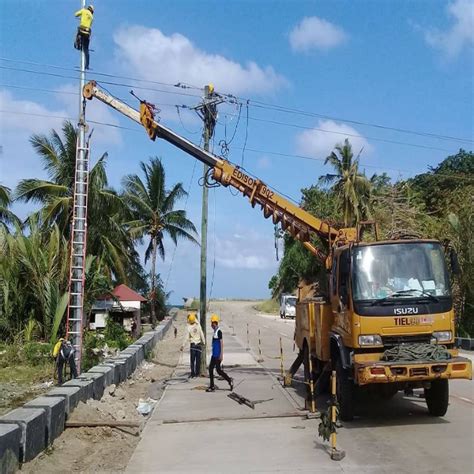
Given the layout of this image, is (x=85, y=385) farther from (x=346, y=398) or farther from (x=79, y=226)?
(x=79, y=226)

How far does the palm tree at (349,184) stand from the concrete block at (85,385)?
3030cm

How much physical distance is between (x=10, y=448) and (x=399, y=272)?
6.28 metres

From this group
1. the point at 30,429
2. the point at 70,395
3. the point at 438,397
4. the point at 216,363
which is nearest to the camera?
the point at 30,429

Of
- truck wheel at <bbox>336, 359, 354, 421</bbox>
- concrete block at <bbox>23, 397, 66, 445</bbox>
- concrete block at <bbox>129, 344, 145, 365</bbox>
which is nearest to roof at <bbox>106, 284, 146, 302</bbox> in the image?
concrete block at <bbox>129, 344, 145, 365</bbox>

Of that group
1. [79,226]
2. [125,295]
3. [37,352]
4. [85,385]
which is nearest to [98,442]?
[85,385]

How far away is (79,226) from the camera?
1435 centimetres

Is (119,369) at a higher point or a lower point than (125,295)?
lower

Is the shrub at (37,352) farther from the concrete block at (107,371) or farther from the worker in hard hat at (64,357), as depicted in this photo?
the concrete block at (107,371)

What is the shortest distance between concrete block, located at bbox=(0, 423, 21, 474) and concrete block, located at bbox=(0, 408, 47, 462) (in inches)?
4.3

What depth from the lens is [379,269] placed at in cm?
971

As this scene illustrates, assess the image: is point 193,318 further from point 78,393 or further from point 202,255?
point 78,393

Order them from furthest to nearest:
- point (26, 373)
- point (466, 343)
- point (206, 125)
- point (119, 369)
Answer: point (466, 343) → point (206, 125) → point (26, 373) → point (119, 369)

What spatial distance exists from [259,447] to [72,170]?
807 inches

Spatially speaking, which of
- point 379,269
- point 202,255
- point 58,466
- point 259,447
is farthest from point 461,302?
point 58,466
